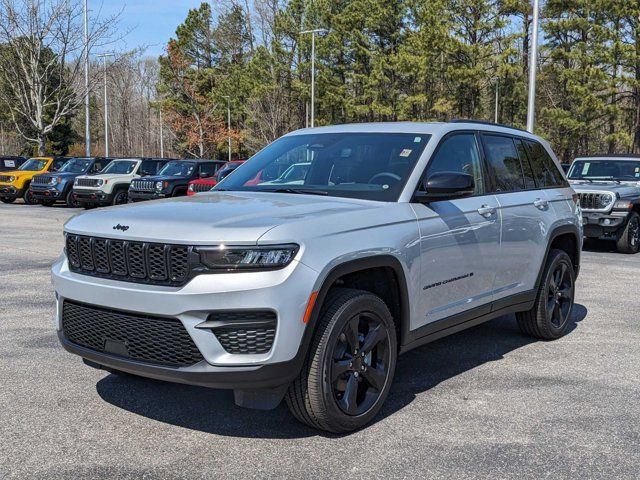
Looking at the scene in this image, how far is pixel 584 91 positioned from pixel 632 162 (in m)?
23.5

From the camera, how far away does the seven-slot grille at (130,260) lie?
3.66m

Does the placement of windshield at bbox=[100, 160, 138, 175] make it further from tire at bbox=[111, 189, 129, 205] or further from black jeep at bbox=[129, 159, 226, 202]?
black jeep at bbox=[129, 159, 226, 202]

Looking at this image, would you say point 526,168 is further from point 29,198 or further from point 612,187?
point 29,198

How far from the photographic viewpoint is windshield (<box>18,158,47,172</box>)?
Answer: 26.2 m

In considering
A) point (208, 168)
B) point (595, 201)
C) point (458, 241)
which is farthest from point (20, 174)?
point (458, 241)

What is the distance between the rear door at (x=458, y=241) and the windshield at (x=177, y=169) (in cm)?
1651

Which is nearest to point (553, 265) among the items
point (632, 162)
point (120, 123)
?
point (632, 162)

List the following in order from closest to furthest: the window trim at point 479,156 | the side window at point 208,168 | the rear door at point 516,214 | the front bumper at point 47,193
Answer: the window trim at point 479,156 < the rear door at point 516,214 < the side window at point 208,168 < the front bumper at point 47,193

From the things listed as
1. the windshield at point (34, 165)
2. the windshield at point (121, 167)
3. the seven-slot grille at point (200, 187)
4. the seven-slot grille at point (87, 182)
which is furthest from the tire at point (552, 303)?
the windshield at point (34, 165)

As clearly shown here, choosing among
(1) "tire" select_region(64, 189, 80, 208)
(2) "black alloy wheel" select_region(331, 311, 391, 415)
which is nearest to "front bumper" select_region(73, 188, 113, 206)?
(1) "tire" select_region(64, 189, 80, 208)

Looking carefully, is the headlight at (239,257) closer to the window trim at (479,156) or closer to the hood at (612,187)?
the window trim at (479,156)

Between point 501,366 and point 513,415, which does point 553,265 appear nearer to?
point 501,366

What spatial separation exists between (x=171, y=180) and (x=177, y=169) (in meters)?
1.14

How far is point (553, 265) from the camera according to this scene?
20.4ft
